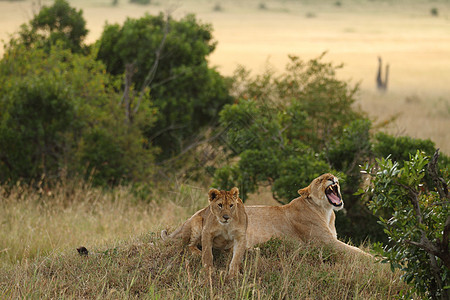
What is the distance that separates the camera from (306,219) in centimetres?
690

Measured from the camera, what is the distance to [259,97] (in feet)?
51.9

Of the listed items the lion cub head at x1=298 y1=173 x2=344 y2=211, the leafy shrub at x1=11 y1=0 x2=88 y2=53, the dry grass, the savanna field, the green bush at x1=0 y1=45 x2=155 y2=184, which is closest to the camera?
the savanna field

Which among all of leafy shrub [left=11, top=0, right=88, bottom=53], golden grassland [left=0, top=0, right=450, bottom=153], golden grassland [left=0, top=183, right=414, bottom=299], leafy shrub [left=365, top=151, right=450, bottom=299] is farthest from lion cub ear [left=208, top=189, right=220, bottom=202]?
golden grassland [left=0, top=0, right=450, bottom=153]

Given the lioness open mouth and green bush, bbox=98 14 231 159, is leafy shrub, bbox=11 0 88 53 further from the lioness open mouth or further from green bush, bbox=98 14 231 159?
the lioness open mouth

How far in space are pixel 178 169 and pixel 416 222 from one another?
360 inches

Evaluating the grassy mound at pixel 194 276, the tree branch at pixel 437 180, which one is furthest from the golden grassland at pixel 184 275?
the tree branch at pixel 437 180

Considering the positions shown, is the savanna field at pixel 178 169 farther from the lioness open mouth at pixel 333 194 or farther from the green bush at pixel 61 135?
the lioness open mouth at pixel 333 194

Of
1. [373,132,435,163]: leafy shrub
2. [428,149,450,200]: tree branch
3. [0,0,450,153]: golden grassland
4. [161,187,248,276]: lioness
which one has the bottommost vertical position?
[0,0,450,153]: golden grassland

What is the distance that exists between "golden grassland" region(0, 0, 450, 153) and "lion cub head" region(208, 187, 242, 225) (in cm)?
1463

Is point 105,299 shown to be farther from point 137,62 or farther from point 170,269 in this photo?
point 137,62

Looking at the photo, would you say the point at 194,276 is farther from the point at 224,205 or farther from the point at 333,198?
the point at 333,198

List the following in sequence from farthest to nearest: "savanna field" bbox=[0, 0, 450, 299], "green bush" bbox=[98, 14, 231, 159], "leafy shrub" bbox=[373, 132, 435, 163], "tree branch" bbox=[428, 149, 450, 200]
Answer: "green bush" bbox=[98, 14, 231, 159]
"leafy shrub" bbox=[373, 132, 435, 163]
"savanna field" bbox=[0, 0, 450, 299]
"tree branch" bbox=[428, 149, 450, 200]

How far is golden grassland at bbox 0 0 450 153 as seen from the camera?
110 feet

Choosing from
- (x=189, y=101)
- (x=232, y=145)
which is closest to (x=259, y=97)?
(x=189, y=101)
